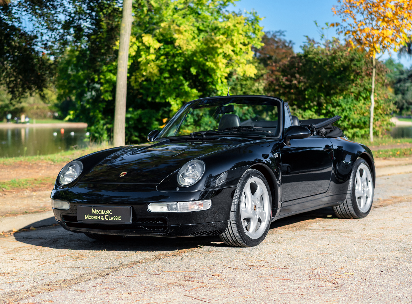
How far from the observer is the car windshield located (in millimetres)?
6250

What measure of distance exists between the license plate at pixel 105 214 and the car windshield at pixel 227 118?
62.5 inches

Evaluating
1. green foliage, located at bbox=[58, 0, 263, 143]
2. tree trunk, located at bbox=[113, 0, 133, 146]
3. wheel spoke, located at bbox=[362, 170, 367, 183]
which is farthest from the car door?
green foliage, located at bbox=[58, 0, 263, 143]

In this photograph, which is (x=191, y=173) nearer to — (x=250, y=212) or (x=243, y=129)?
(x=250, y=212)

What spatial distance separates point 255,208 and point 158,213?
1060mm

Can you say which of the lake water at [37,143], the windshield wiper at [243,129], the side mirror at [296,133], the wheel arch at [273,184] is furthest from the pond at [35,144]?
the wheel arch at [273,184]

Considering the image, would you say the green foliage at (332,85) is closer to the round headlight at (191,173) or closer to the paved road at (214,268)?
the paved road at (214,268)

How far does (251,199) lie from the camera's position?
17.7 ft

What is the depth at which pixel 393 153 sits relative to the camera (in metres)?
17.8

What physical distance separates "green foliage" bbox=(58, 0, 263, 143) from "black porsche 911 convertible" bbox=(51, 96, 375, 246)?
11631mm

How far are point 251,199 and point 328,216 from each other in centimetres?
243

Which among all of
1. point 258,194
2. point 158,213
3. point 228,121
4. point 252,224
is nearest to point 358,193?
point 228,121

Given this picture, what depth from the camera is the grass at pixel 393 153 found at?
17.2 meters

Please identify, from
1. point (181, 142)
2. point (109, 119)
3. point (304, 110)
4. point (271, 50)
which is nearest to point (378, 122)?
point (304, 110)

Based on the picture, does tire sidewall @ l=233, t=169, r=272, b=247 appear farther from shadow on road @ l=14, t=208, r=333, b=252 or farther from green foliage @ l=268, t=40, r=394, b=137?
green foliage @ l=268, t=40, r=394, b=137
